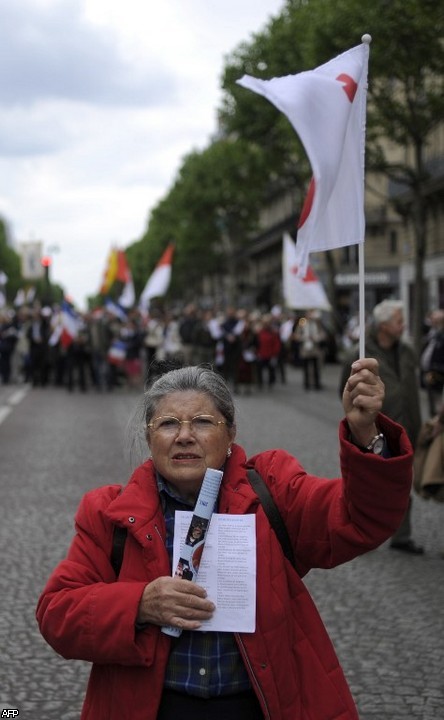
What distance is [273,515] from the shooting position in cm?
270

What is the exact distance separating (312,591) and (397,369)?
1771 millimetres

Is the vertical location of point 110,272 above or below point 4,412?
above

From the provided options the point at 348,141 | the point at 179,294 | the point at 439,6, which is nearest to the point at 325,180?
the point at 348,141

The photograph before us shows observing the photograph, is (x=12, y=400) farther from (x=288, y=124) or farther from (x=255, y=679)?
(x=255, y=679)

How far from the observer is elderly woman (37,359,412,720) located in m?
2.52

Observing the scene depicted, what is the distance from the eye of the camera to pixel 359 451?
252 centimetres

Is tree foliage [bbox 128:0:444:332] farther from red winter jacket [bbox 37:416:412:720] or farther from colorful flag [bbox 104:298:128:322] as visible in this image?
red winter jacket [bbox 37:416:412:720]

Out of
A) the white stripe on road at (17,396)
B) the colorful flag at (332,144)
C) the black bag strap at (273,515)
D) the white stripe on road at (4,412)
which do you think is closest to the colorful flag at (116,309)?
the white stripe on road at (17,396)

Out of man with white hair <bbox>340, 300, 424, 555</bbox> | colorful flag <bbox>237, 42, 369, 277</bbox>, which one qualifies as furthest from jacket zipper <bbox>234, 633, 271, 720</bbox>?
man with white hair <bbox>340, 300, 424, 555</bbox>

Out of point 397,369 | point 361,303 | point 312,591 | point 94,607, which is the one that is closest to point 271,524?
point 94,607

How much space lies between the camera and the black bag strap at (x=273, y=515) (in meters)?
2.69

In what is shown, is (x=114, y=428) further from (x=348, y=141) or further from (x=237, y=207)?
(x=237, y=207)

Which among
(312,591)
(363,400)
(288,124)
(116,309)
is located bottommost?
(312,591)

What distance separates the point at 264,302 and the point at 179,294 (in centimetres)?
3367
